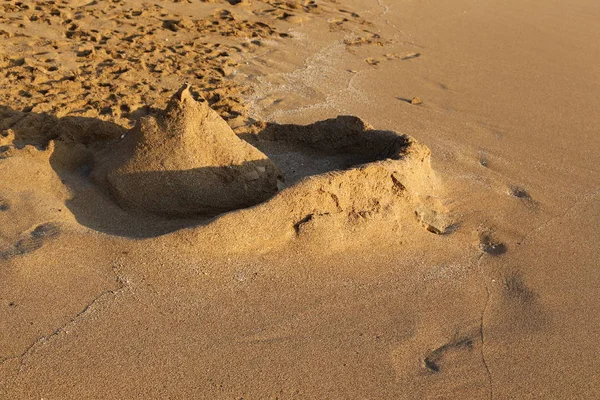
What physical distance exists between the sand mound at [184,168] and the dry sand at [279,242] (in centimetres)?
1

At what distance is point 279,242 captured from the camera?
312 cm

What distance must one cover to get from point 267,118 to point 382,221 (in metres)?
1.84

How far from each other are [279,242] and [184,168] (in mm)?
675

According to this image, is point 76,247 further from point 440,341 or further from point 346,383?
point 440,341

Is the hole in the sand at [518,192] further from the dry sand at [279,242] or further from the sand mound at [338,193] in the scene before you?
the sand mound at [338,193]

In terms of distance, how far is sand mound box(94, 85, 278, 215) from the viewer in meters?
3.35

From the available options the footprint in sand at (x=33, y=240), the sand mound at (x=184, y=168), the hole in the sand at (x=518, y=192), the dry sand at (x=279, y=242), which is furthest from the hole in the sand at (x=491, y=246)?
the footprint in sand at (x=33, y=240)

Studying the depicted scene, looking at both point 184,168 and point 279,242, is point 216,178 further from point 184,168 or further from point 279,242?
point 279,242

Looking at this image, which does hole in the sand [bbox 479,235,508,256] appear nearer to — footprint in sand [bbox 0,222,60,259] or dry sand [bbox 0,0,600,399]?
dry sand [bbox 0,0,600,399]

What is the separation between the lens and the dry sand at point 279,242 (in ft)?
8.36

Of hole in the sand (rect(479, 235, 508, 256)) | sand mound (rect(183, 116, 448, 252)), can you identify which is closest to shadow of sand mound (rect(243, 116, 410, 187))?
sand mound (rect(183, 116, 448, 252))

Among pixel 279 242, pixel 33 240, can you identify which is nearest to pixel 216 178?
pixel 279 242

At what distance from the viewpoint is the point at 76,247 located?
292 centimetres

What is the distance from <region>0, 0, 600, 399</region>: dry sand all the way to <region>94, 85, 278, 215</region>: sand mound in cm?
1
